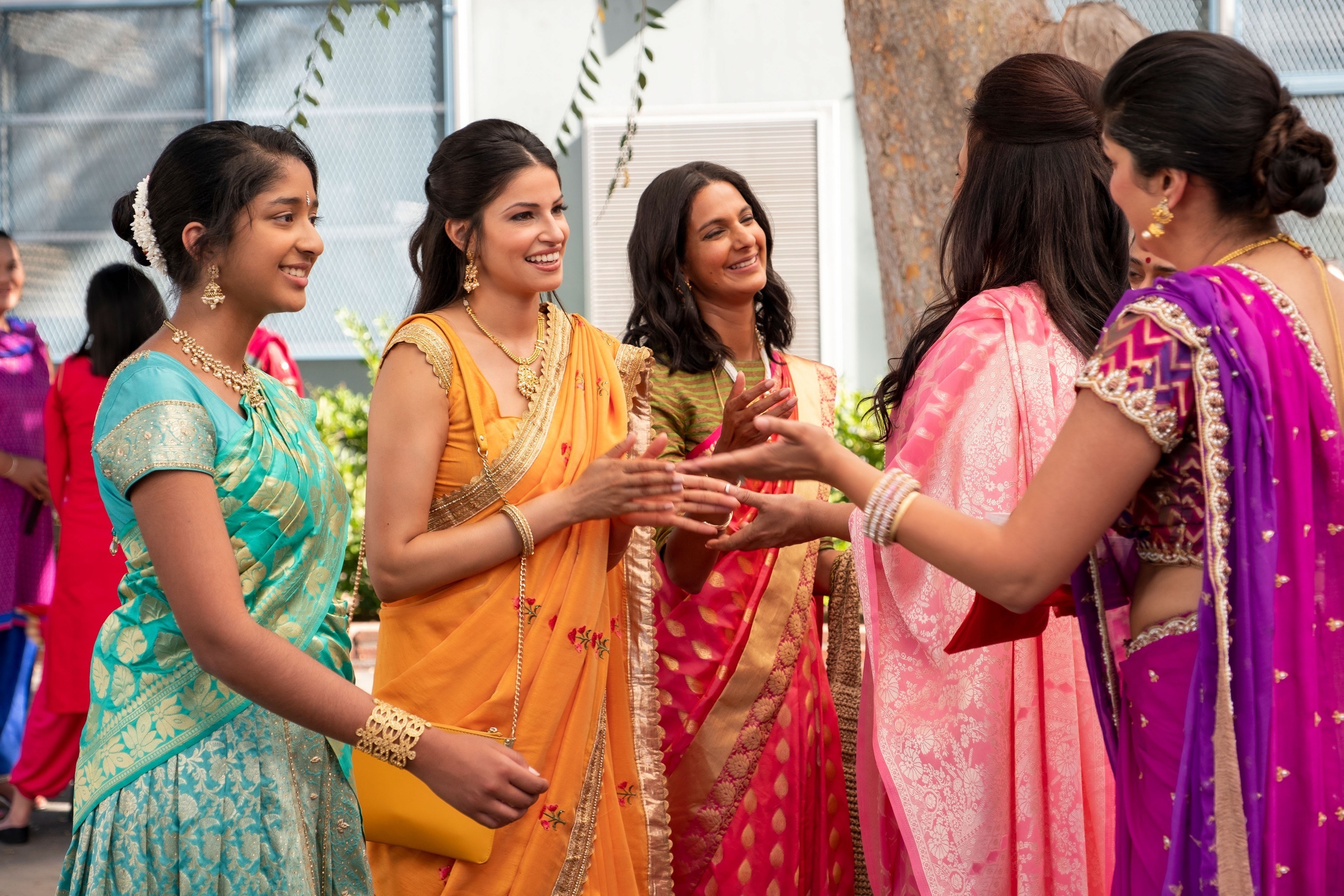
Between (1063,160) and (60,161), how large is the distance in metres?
6.97

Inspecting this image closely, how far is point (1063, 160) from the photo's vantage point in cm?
229

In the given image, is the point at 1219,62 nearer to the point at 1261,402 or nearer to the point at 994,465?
the point at 1261,402

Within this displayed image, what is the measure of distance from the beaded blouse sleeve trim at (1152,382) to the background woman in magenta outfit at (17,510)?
14.8 ft

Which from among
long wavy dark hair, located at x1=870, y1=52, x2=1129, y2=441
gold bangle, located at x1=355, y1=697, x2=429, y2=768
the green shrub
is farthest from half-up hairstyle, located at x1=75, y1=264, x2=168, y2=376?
long wavy dark hair, located at x1=870, y1=52, x2=1129, y2=441

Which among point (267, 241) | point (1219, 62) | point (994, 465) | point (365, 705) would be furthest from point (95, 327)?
point (1219, 62)

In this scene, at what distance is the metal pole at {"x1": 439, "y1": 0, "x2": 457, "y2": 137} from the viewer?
23.4 ft

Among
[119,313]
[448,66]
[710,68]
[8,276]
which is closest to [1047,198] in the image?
[119,313]

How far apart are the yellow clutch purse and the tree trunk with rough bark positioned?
9.50 ft

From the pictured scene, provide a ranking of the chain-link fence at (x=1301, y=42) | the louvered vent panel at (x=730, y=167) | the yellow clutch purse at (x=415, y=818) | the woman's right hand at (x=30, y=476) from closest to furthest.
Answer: the yellow clutch purse at (x=415, y=818)
the woman's right hand at (x=30, y=476)
the chain-link fence at (x=1301, y=42)
the louvered vent panel at (x=730, y=167)

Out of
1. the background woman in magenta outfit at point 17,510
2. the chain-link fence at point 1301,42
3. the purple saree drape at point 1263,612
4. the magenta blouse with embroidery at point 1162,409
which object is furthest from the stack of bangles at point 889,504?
the chain-link fence at point 1301,42

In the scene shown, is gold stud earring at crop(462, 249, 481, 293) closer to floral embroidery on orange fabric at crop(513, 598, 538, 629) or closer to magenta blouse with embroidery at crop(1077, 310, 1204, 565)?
floral embroidery on orange fabric at crop(513, 598, 538, 629)

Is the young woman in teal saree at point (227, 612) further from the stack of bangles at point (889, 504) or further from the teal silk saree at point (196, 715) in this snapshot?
the stack of bangles at point (889, 504)

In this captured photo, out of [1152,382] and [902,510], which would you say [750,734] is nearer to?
[902,510]

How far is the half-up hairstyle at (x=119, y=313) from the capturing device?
14.3 ft
